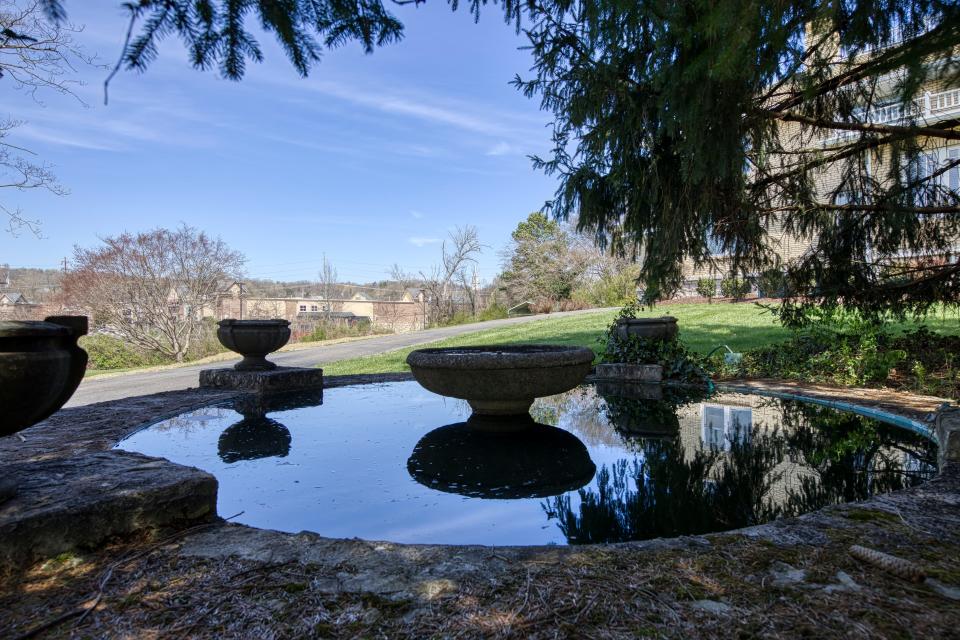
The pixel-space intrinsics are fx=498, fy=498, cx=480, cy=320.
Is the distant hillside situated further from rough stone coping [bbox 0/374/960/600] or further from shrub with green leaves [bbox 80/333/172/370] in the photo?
rough stone coping [bbox 0/374/960/600]

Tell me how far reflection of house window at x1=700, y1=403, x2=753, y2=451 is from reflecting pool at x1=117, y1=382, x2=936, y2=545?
17 millimetres

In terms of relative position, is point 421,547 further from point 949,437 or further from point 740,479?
point 949,437

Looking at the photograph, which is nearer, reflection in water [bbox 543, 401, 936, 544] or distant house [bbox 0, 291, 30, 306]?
reflection in water [bbox 543, 401, 936, 544]

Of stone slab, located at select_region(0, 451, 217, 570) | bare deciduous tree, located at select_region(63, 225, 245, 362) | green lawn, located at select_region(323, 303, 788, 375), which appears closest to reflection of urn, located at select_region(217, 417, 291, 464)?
stone slab, located at select_region(0, 451, 217, 570)

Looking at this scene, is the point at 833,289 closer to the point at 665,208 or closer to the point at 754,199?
the point at 754,199

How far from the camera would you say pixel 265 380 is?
598 cm

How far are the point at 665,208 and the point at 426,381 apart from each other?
7.98 feet

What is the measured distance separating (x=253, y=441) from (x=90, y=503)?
1.94 m

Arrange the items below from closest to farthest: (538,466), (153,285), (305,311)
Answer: (538,466)
(153,285)
(305,311)

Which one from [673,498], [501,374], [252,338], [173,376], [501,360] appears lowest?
[173,376]

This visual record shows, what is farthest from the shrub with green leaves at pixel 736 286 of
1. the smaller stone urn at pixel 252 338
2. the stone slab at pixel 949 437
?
the smaller stone urn at pixel 252 338

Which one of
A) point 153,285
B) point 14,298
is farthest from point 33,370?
point 14,298

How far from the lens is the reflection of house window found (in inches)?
146

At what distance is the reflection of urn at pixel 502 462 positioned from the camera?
281cm
